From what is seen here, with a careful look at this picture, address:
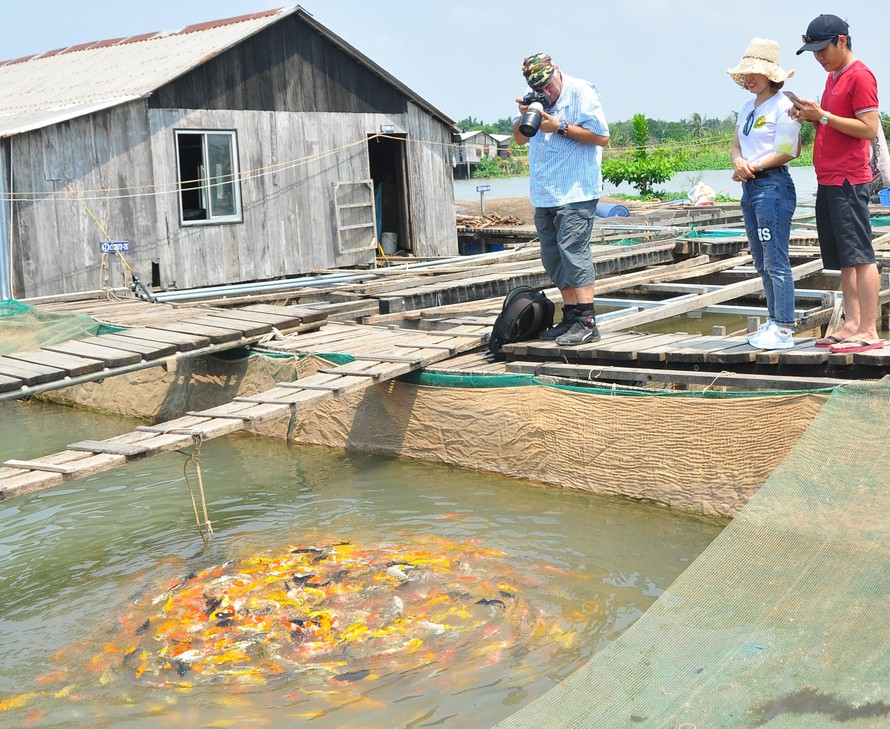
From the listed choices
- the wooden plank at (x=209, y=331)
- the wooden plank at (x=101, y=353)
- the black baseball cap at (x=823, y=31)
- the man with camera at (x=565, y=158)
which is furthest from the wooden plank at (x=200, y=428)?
the black baseball cap at (x=823, y=31)

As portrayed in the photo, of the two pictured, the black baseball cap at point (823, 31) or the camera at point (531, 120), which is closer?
the black baseball cap at point (823, 31)

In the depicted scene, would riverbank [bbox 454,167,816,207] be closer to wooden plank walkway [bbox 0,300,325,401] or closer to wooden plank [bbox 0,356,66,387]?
wooden plank walkway [bbox 0,300,325,401]

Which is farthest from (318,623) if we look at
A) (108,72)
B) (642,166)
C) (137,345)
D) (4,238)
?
(642,166)

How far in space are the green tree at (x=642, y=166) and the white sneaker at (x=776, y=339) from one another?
1162 inches

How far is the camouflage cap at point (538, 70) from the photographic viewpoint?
682 centimetres

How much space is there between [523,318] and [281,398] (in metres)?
1.98

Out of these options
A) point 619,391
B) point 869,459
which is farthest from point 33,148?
point 869,459

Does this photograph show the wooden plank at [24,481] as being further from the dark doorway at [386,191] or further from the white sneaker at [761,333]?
the dark doorway at [386,191]

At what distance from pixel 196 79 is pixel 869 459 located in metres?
11.0

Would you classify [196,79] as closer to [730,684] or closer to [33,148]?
[33,148]

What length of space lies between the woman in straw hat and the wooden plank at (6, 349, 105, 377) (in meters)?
4.64

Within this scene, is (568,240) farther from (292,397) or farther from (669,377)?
(292,397)

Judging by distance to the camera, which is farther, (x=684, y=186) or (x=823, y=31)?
(x=684, y=186)

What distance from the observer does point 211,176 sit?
45.4 feet
